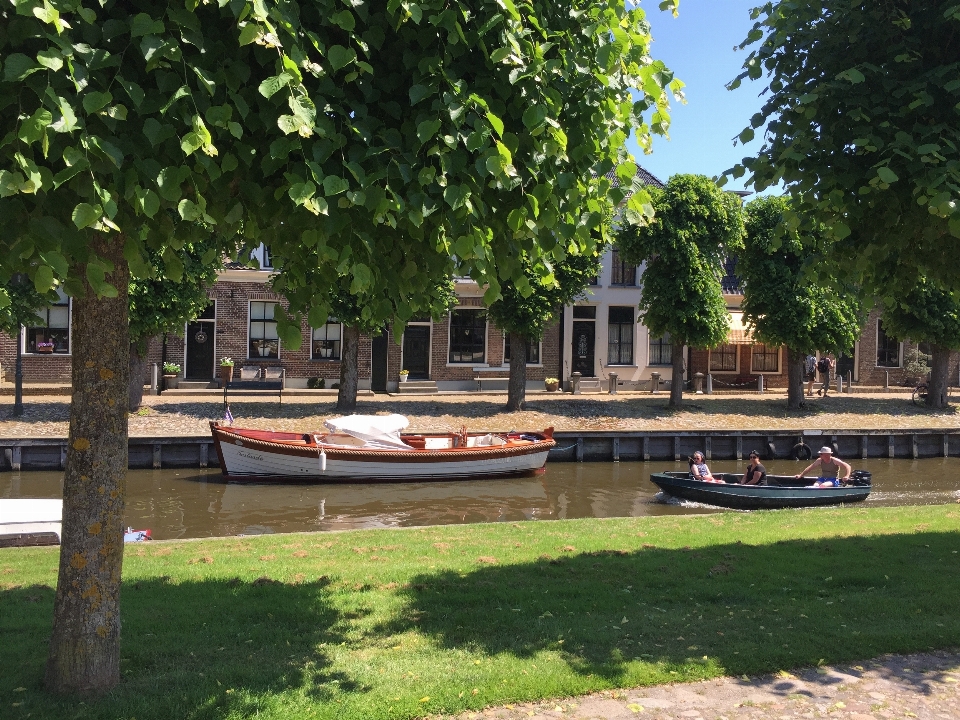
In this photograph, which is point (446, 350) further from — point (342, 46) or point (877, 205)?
point (342, 46)

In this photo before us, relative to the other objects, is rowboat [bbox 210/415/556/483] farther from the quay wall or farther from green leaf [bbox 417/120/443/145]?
green leaf [bbox 417/120/443/145]

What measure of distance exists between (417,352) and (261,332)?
21.6ft

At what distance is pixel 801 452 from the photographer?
28.2m

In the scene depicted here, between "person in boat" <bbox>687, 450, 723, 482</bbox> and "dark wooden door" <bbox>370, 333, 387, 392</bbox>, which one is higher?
"dark wooden door" <bbox>370, 333, 387, 392</bbox>

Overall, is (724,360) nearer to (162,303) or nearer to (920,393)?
(920,393)

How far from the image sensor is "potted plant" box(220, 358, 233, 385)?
107 ft

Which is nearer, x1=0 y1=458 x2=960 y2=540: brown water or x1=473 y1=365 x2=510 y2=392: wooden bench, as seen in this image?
x1=0 y1=458 x2=960 y2=540: brown water

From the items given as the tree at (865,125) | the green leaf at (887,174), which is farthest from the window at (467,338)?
the green leaf at (887,174)

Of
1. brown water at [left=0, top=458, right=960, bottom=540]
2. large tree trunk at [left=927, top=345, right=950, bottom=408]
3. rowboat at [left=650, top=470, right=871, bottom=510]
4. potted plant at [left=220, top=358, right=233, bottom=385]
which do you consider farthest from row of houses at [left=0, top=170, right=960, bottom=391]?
rowboat at [left=650, top=470, right=871, bottom=510]

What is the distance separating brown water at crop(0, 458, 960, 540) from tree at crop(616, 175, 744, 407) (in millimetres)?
8119

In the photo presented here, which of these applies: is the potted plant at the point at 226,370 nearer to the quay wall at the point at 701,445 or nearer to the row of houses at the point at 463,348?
the row of houses at the point at 463,348

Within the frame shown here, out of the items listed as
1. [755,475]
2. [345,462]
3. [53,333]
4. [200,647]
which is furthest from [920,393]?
[200,647]

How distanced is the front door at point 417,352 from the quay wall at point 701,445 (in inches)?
426

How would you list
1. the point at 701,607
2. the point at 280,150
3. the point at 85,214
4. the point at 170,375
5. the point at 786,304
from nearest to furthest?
the point at 85,214 → the point at 280,150 → the point at 701,607 → the point at 170,375 → the point at 786,304
